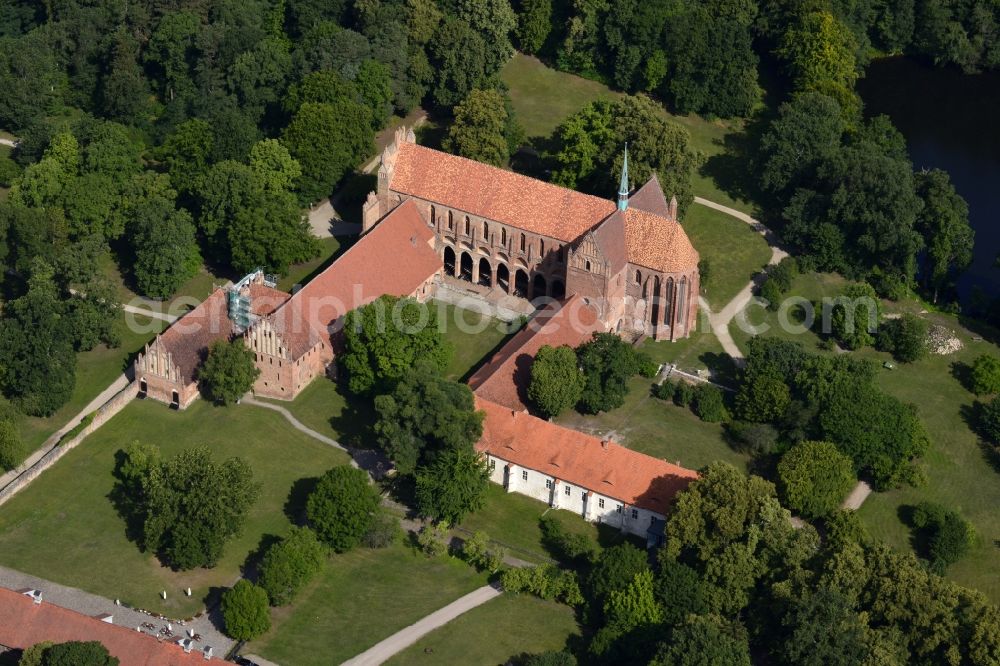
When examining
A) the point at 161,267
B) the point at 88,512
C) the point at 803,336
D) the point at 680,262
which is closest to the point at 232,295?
the point at 161,267

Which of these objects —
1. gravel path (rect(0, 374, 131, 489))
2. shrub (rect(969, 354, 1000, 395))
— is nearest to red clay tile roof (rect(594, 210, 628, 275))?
shrub (rect(969, 354, 1000, 395))

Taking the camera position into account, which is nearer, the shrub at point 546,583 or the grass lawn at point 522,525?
the shrub at point 546,583

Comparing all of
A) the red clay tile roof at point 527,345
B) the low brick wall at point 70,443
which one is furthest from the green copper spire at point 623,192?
the low brick wall at point 70,443

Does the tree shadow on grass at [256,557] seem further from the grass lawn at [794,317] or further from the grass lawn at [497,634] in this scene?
the grass lawn at [794,317]

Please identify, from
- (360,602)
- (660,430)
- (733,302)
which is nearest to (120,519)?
(360,602)

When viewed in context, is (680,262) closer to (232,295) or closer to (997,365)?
(997,365)

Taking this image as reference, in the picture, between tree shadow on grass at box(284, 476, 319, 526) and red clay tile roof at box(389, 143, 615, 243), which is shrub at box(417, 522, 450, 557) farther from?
red clay tile roof at box(389, 143, 615, 243)
